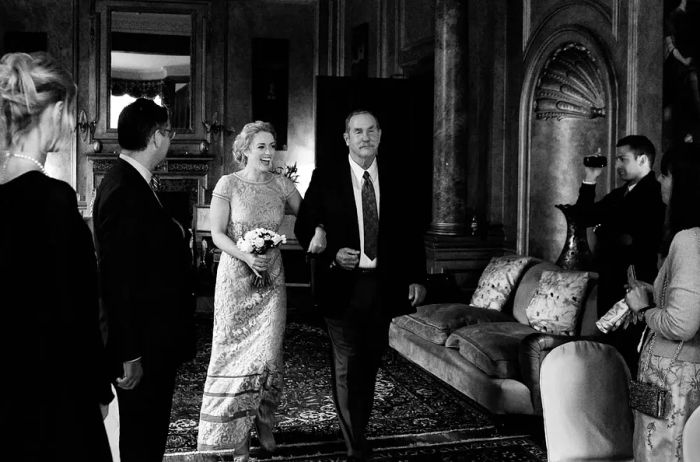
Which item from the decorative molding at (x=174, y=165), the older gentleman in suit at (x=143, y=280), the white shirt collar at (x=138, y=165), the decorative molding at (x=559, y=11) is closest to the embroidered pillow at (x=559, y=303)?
the decorative molding at (x=559, y=11)

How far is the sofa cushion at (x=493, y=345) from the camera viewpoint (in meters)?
4.91

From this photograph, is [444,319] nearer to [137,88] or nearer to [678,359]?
[678,359]

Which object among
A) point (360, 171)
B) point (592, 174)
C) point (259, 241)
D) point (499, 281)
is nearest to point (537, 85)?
point (592, 174)

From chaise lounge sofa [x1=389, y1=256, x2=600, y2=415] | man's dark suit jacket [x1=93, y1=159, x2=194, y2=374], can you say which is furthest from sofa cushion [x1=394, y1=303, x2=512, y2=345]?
man's dark suit jacket [x1=93, y1=159, x2=194, y2=374]

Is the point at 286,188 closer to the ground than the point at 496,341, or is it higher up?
higher up

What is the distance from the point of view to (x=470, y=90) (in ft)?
25.2

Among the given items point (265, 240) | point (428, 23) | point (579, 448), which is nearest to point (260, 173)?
point (265, 240)

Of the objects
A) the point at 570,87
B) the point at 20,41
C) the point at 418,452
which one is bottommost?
the point at 418,452

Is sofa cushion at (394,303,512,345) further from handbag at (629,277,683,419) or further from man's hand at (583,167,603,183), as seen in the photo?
handbag at (629,277,683,419)

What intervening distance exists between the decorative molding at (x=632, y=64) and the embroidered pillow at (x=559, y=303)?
3.85 ft

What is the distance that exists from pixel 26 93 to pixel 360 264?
2300mm

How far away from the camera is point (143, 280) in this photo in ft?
8.51

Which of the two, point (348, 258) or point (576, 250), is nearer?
point (348, 258)

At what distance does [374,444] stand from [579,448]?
7.44ft
